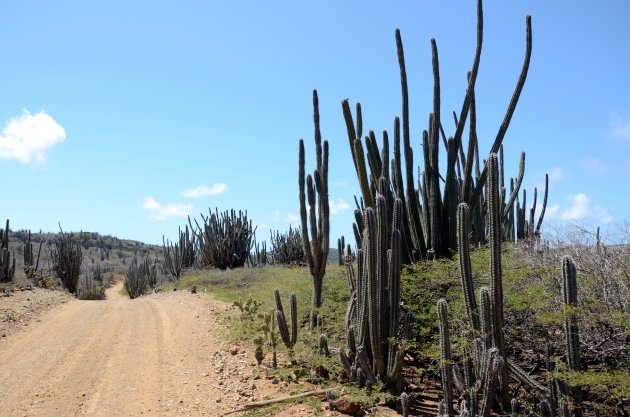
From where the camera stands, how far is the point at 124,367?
30.0ft

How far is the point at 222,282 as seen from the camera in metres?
21.3

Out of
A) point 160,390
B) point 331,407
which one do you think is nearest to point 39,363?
point 160,390

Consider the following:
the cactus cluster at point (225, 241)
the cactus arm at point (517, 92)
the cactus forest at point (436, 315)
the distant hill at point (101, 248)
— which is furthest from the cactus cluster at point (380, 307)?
the distant hill at point (101, 248)

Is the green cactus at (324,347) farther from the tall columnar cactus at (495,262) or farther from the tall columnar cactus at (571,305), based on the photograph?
the tall columnar cactus at (571,305)

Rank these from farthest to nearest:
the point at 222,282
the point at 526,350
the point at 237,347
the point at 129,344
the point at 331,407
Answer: the point at 222,282 → the point at 129,344 → the point at 237,347 → the point at 526,350 → the point at 331,407

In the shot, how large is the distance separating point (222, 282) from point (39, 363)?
12.0 m

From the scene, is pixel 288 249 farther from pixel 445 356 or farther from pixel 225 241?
pixel 445 356

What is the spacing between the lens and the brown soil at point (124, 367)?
724 cm

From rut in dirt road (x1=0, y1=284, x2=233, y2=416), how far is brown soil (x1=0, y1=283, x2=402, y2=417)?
0.01m

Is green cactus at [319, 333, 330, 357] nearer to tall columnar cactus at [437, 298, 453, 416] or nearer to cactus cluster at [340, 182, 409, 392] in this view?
cactus cluster at [340, 182, 409, 392]

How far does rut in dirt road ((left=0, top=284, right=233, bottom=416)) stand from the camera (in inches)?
285

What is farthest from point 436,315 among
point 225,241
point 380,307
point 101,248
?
point 101,248

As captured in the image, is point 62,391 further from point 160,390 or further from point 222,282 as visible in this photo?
point 222,282

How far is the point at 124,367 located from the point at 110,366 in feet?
0.84
